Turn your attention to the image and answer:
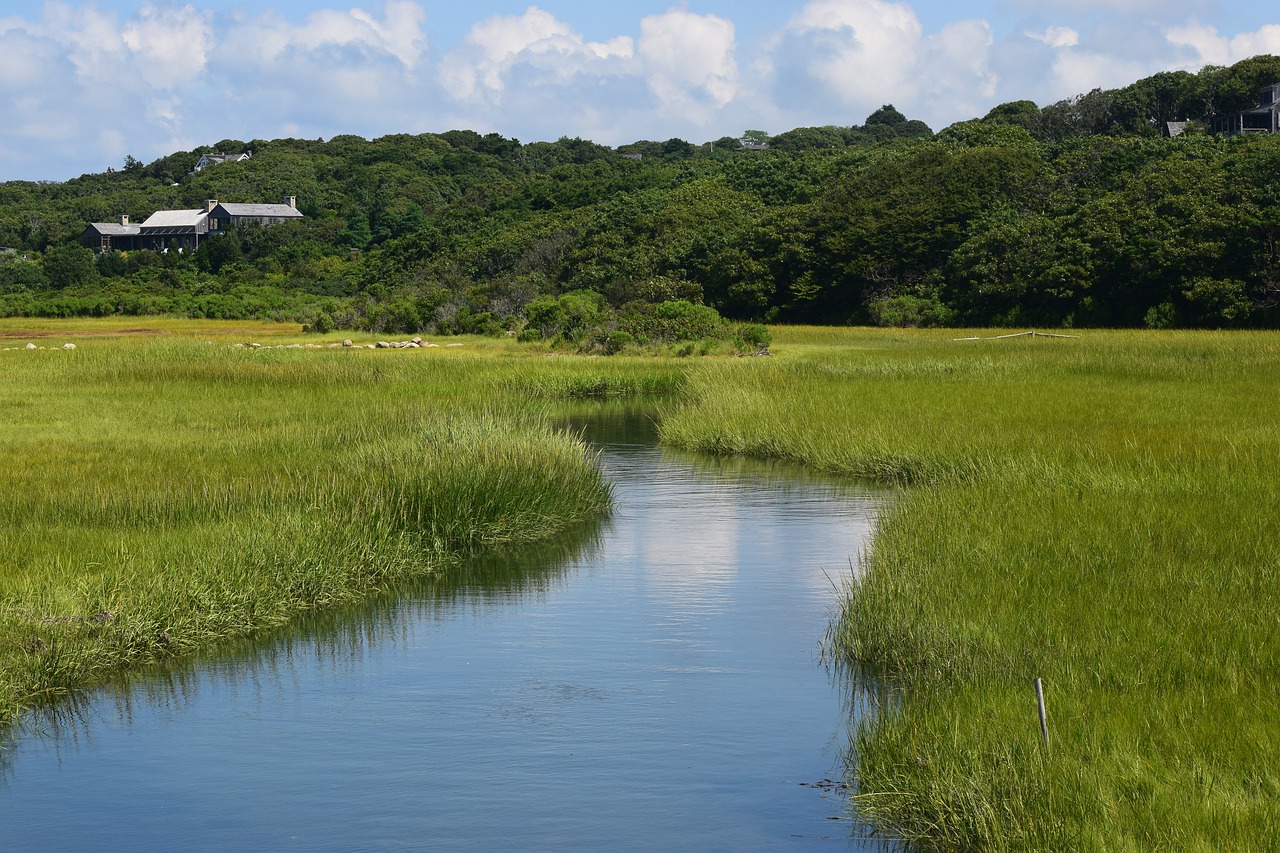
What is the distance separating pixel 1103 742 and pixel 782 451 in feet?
54.9

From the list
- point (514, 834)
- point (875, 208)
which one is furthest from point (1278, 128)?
point (514, 834)

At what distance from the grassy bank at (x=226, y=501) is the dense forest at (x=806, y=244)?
74.7 feet

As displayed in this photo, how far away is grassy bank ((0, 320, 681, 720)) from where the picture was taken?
10930 mm

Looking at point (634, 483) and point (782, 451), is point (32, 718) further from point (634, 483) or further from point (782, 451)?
point (782, 451)

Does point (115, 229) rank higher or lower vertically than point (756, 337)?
higher

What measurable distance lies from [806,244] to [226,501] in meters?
54.5

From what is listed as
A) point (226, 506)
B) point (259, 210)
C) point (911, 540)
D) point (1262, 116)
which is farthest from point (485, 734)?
point (259, 210)

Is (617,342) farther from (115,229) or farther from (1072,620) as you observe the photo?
(115,229)

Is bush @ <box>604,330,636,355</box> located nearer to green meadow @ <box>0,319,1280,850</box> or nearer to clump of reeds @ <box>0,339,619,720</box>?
green meadow @ <box>0,319,1280,850</box>

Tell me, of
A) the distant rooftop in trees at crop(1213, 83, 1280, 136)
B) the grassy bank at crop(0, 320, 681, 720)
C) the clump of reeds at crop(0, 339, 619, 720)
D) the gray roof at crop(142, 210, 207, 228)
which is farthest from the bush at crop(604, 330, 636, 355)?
the gray roof at crop(142, 210, 207, 228)

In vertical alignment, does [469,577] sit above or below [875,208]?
below

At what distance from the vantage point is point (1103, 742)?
288 inches

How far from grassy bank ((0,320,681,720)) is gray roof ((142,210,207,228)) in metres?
108

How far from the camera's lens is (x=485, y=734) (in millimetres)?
9562
